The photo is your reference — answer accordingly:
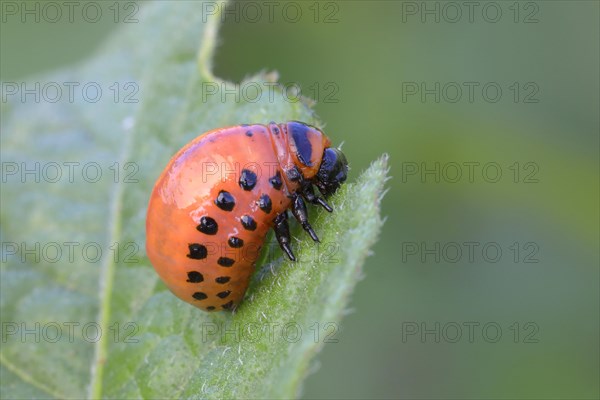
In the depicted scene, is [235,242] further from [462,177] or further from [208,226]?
[462,177]

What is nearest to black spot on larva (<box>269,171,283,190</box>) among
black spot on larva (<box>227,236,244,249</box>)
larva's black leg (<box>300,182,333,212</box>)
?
larva's black leg (<box>300,182,333,212</box>)

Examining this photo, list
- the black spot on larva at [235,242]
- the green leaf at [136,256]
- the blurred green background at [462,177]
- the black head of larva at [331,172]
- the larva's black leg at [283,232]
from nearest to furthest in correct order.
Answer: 1. the green leaf at [136,256]
2. the larva's black leg at [283,232]
3. the black spot on larva at [235,242]
4. the black head of larva at [331,172]
5. the blurred green background at [462,177]

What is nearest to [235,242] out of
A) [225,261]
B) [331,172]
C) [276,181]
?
[225,261]

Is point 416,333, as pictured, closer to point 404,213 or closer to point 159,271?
point 404,213

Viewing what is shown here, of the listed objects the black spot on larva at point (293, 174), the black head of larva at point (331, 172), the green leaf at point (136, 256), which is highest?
the black head of larva at point (331, 172)

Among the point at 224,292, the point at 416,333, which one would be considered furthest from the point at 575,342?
the point at 224,292

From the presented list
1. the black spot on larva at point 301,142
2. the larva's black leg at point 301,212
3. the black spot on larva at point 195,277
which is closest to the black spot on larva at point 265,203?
the larva's black leg at point 301,212

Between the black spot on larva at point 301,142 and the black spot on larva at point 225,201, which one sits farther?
the black spot on larva at point 301,142

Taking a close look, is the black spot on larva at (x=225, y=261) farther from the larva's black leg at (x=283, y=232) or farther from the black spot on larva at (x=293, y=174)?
the black spot on larva at (x=293, y=174)
